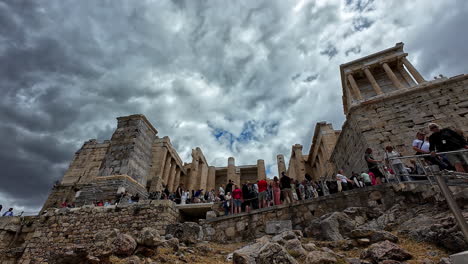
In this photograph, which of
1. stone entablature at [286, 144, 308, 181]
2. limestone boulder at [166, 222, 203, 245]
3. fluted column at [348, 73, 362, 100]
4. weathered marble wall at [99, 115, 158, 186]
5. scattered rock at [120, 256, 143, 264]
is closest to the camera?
scattered rock at [120, 256, 143, 264]

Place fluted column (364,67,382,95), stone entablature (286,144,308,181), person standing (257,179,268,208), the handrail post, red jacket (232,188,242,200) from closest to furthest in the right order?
the handrail post → person standing (257,179,268,208) → red jacket (232,188,242,200) → fluted column (364,67,382,95) → stone entablature (286,144,308,181)

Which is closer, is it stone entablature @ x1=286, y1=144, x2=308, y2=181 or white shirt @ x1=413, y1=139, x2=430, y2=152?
white shirt @ x1=413, y1=139, x2=430, y2=152

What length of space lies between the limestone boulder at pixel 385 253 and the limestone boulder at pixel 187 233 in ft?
14.7

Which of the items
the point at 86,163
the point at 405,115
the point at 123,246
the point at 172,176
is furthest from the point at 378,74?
the point at 86,163

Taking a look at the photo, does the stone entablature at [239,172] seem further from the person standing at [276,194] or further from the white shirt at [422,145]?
the white shirt at [422,145]

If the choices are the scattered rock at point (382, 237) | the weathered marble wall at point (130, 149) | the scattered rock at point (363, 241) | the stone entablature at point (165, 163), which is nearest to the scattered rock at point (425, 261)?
the scattered rock at point (382, 237)

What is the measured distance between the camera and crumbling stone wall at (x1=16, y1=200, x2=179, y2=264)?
9.60 metres

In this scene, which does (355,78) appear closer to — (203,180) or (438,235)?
(438,235)

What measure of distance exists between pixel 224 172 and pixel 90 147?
16243 millimetres

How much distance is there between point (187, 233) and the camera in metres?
6.65

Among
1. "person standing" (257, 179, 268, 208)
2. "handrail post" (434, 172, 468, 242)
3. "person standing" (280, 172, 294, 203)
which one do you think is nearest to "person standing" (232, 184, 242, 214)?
"person standing" (257, 179, 268, 208)

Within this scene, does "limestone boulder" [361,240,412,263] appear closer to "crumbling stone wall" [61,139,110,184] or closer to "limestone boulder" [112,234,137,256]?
"limestone boulder" [112,234,137,256]

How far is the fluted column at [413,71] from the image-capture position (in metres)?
13.2

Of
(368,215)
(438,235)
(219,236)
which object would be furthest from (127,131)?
(438,235)
